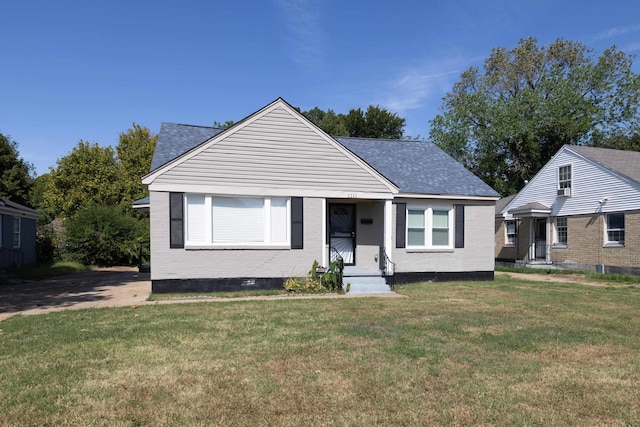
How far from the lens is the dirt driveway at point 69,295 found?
33.2 ft

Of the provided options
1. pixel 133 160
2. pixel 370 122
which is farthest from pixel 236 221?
pixel 370 122

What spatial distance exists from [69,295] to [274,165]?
6892 mm

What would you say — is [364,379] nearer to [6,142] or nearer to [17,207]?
[17,207]

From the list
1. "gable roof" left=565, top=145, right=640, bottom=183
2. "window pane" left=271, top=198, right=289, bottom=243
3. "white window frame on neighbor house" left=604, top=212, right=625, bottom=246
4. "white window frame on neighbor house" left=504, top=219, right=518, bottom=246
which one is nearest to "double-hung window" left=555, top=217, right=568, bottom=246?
"white window frame on neighbor house" left=604, top=212, right=625, bottom=246

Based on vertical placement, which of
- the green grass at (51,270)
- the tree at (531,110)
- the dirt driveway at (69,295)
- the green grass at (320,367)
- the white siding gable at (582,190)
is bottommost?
the green grass at (51,270)

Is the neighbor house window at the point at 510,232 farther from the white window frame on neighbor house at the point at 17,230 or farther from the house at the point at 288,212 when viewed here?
the white window frame on neighbor house at the point at 17,230

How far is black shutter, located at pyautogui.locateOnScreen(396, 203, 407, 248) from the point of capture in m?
14.0

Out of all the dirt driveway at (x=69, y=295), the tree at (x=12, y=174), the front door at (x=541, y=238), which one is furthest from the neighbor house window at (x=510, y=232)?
the tree at (x=12, y=174)

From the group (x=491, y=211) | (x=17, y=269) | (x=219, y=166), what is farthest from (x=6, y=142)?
(x=491, y=211)

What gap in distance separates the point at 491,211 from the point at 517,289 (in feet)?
9.96

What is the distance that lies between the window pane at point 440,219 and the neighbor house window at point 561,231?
35.1 feet

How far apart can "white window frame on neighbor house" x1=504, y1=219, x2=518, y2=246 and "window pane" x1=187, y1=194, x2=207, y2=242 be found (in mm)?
19688

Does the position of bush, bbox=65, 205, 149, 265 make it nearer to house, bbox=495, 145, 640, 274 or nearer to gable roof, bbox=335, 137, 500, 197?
gable roof, bbox=335, 137, 500, 197

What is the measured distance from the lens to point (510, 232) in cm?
2547
